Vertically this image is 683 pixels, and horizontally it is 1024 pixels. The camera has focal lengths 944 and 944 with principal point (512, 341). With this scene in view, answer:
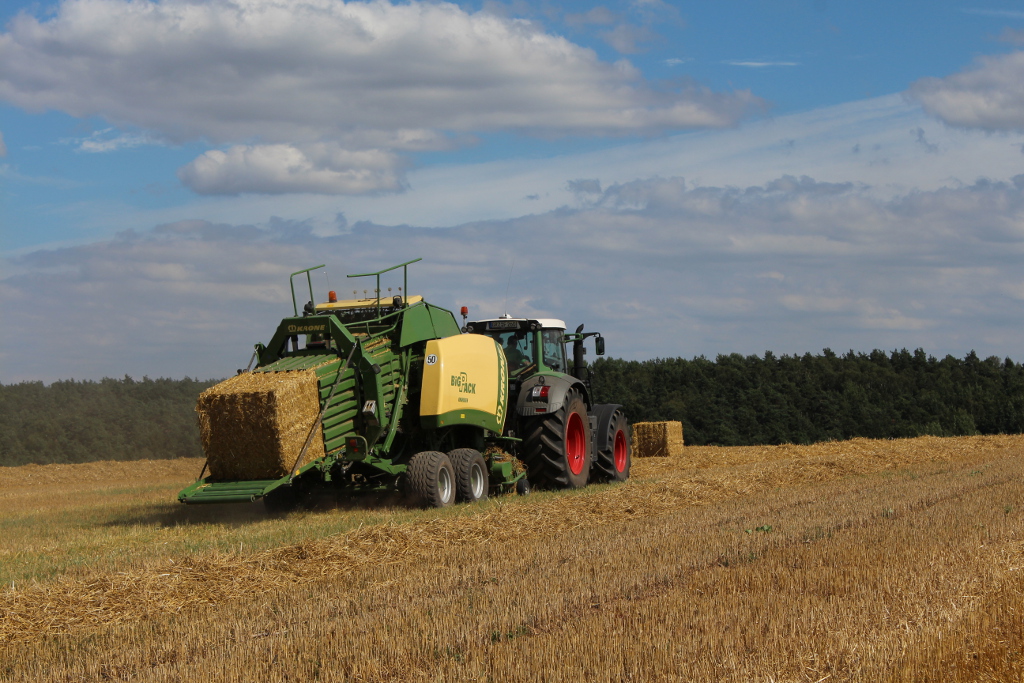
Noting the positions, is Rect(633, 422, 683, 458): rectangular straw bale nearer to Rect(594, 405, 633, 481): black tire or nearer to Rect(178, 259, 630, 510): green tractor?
Rect(594, 405, 633, 481): black tire

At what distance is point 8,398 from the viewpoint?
35219mm

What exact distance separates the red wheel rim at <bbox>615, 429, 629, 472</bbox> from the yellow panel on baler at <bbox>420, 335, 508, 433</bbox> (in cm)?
317

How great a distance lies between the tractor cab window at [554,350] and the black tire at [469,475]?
2317 millimetres

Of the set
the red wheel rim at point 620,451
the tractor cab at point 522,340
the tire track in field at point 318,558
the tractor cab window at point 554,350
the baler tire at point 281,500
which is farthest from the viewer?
the red wheel rim at point 620,451

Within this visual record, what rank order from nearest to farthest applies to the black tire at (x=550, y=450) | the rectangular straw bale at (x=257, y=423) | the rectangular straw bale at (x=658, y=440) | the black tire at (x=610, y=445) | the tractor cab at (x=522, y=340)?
the rectangular straw bale at (x=257, y=423), the black tire at (x=550, y=450), the tractor cab at (x=522, y=340), the black tire at (x=610, y=445), the rectangular straw bale at (x=658, y=440)

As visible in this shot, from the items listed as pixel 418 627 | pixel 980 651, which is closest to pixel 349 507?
pixel 418 627

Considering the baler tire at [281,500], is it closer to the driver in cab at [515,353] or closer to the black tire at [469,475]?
the black tire at [469,475]

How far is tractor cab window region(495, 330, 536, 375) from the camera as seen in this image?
1352 cm

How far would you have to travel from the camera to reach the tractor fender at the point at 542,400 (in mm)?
12547

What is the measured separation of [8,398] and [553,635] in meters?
35.8

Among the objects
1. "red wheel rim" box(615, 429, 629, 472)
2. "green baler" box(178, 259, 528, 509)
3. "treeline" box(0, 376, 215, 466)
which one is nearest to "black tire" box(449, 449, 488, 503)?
"green baler" box(178, 259, 528, 509)

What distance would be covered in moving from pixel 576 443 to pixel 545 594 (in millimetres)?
7858

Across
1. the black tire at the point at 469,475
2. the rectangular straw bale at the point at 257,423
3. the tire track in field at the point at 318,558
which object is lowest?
the tire track in field at the point at 318,558

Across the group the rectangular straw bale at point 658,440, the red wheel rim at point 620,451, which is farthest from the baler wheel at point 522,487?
the rectangular straw bale at point 658,440
